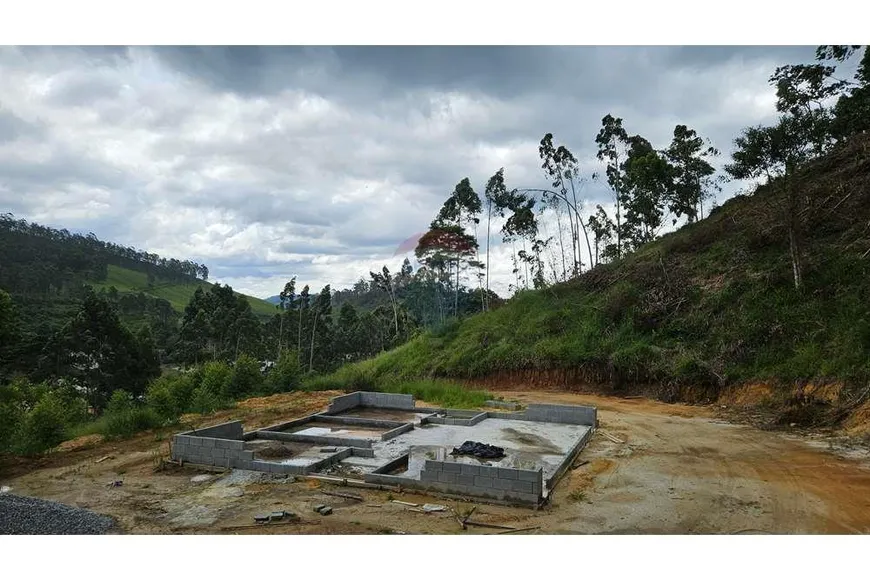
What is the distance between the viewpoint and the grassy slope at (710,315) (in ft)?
40.3

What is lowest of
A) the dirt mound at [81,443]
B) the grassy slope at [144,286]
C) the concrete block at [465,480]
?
the dirt mound at [81,443]

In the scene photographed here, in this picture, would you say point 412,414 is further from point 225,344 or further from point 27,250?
point 27,250

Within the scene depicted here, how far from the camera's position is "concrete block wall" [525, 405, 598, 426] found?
10.4 metres

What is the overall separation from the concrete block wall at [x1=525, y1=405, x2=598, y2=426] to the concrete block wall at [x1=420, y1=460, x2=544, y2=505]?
15.7 ft

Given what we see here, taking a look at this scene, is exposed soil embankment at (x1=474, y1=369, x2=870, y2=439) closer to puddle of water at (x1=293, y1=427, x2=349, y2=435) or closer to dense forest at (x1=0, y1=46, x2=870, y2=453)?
dense forest at (x1=0, y1=46, x2=870, y2=453)

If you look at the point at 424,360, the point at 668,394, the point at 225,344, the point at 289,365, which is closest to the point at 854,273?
the point at 668,394

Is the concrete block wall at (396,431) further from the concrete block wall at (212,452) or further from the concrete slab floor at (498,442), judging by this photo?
the concrete block wall at (212,452)

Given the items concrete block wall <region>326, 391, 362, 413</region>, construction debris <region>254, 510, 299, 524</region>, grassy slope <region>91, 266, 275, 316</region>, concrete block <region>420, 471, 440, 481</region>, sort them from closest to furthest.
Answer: construction debris <region>254, 510, 299, 524</region>, concrete block <region>420, 471, 440, 481</region>, concrete block wall <region>326, 391, 362, 413</region>, grassy slope <region>91, 266, 275, 316</region>

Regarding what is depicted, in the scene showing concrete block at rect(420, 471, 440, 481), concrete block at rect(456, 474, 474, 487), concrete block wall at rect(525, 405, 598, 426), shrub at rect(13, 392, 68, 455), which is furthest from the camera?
concrete block wall at rect(525, 405, 598, 426)

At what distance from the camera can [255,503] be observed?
19.2 ft

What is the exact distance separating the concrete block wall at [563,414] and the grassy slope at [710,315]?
451cm

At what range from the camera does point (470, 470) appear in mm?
5953

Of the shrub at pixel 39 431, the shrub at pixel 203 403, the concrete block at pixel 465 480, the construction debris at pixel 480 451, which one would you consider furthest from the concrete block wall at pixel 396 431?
the shrub at pixel 203 403

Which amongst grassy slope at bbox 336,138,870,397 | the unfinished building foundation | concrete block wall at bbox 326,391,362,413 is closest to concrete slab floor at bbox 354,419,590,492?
the unfinished building foundation
